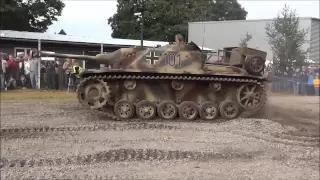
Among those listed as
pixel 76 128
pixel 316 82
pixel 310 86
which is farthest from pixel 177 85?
pixel 316 82

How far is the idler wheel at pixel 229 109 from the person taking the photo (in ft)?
45.0

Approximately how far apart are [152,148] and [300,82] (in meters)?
18.7

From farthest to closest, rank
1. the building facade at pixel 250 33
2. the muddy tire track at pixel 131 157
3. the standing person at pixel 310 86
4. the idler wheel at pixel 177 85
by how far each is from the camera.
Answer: the building facade at pixel 250 33 < the standing person at pixel 310 86 < the idler wheel at pixel 177 85 < the muddy tire track at pixel 131 157

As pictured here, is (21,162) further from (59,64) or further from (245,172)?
(59,64)

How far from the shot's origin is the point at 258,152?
9.22m

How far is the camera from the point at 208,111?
13.6 meters

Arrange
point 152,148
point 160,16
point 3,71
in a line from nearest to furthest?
point 152,148, point 3,71, point 160,16

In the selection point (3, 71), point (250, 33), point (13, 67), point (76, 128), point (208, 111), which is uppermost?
point (250, 33)

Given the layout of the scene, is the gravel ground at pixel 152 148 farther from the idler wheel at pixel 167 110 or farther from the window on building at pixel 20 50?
the window on building at pixel 20 50

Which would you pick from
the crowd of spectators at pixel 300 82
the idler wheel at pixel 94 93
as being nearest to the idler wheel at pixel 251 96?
the idler wheel at pixel 94 93

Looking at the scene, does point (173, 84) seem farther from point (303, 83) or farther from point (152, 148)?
point (303, 83)

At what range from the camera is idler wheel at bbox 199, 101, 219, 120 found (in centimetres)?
1359

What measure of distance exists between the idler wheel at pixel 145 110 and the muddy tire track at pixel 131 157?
440 cm

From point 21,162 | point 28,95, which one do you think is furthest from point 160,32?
point 21,162
